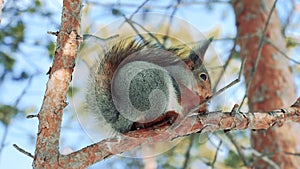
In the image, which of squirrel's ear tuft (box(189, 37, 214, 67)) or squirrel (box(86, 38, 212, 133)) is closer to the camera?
squirrel (box(86, 38, 212, 133))

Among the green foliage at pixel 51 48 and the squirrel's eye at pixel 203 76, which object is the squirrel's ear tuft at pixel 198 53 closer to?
the squirrel's eye at pixel 203 76

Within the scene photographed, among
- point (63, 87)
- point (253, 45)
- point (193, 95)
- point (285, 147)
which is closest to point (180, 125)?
point (193, 95)

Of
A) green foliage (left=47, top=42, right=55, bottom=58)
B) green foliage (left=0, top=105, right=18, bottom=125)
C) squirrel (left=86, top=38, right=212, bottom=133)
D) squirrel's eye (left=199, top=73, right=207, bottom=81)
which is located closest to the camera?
squirrel (left=86, top=38, right=212, bottom=133)

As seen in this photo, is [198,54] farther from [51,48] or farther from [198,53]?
[51,48]

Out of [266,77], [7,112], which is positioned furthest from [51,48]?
[266,77]

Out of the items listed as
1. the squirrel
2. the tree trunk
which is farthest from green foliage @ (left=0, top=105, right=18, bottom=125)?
the squirrel

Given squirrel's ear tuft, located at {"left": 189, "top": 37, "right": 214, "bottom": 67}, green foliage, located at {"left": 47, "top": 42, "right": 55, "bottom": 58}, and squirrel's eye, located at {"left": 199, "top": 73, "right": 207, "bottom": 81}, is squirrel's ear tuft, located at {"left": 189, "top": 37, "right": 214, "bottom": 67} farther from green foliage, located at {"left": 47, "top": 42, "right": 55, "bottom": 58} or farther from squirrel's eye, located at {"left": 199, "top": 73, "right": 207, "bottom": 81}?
green foliage, located at {"left": 47, "top": 42, "right": 55, "bottom": 58}

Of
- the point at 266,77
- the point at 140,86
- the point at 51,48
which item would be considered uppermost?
the point at 51,48
